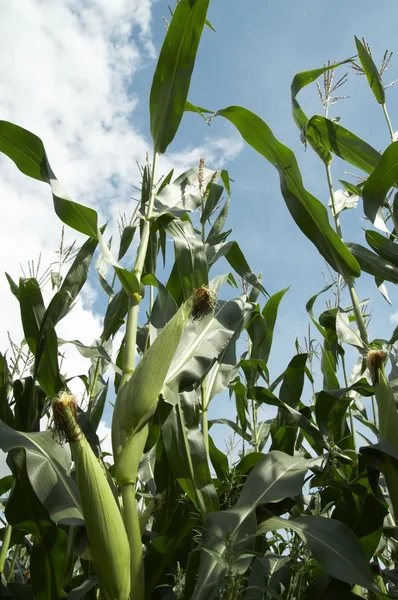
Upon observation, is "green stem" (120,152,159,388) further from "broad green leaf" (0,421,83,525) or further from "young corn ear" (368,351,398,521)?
"young corn ear" (368,351,398,521)

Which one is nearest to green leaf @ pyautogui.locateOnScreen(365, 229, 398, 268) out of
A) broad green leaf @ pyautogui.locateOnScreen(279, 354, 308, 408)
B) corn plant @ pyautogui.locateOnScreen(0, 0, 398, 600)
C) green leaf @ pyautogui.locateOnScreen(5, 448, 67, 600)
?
corn plant @ pyautogui.locateOnScreen(0, 0, 398, 600)

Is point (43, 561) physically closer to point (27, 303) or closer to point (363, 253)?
point (27, 303)

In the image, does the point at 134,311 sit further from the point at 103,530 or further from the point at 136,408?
the point at 103,530

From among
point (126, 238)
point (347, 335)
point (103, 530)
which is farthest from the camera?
point (126, 238)

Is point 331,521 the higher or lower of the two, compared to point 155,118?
lower

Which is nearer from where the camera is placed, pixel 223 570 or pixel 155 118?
pixel 223 570

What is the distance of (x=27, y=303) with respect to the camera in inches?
91.0

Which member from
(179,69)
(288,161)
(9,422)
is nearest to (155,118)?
(179,69)

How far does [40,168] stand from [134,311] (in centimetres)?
68

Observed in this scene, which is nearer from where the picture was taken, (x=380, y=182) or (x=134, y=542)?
(x=134, y=542)

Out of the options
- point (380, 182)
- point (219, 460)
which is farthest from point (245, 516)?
A: point (380, 182)

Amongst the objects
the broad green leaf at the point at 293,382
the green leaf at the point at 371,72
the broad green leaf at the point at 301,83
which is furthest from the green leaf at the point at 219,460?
the green leaf at the point at 371,72

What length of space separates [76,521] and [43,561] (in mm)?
335

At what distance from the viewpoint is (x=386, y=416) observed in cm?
195
